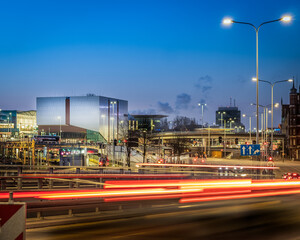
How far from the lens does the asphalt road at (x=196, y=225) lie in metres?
9.17

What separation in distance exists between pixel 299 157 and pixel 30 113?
115806 millimetres

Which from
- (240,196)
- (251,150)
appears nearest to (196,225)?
(240,196)

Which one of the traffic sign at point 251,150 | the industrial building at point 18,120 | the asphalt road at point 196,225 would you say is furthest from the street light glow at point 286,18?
the industrial building at point 18,120

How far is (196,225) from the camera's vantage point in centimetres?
1002

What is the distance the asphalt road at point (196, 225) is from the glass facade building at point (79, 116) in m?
119

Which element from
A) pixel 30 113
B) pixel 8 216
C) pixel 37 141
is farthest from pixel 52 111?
pixel 8 216

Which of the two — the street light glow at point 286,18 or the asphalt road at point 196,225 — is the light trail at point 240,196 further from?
the street light glow at point 286,18

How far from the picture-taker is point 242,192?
15.9 metres

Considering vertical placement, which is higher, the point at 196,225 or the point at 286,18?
the point at 286,18

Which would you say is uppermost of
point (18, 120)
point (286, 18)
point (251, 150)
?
point (18, 120)

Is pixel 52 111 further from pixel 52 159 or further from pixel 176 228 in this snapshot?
pixel 176 228

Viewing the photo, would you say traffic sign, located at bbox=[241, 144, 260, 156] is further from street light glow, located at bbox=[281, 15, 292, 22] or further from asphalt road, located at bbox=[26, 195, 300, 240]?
asphalt road, located at bbox=[26, 195, 300, 240]

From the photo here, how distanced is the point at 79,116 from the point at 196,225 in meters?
129

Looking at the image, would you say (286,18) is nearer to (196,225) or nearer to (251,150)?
(251,150)
